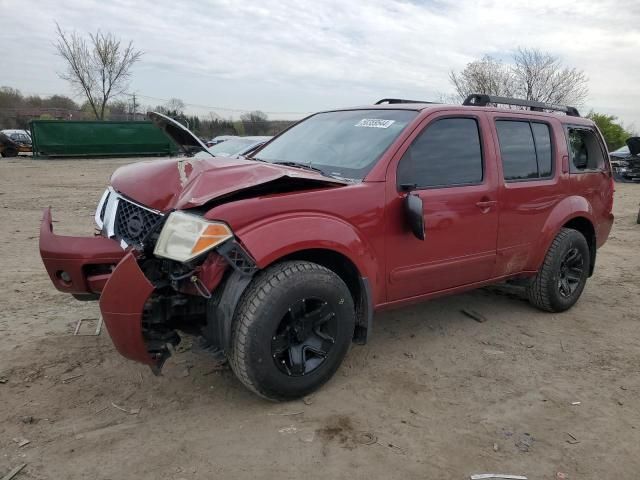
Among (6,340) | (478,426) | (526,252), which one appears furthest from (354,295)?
(6,340)

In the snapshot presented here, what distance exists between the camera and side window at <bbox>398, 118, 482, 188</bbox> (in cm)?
361

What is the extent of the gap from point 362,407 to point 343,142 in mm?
1840

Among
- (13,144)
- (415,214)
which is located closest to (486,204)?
(415,214)

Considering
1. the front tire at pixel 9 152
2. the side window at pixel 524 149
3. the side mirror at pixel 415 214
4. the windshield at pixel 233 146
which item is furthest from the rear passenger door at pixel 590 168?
the front tire at pixel 9 152

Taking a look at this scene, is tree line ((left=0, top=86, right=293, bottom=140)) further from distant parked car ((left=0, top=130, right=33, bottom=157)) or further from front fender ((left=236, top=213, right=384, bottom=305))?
front fender ((left=236, top=213, right=384, bottom=305))

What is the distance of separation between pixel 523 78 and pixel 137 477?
26.7m

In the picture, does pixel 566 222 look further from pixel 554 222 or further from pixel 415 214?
pixel 415 214

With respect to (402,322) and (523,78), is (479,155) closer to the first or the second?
(402,322)

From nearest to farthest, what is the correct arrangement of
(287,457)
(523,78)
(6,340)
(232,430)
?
1. (287,457)
2. (232,430)
3. (6,340)
4. (523,78)

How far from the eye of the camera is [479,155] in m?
4.02

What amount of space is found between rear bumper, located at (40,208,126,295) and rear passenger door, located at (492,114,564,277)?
9.30ft

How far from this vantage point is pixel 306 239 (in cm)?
299

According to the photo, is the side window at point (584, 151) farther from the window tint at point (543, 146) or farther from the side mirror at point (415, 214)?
the side mirror at point (415, 214)

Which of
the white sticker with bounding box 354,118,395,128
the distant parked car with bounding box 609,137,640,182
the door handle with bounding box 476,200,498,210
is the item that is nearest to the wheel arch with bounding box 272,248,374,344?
the white sticker with bounding box 354,118,395,128
